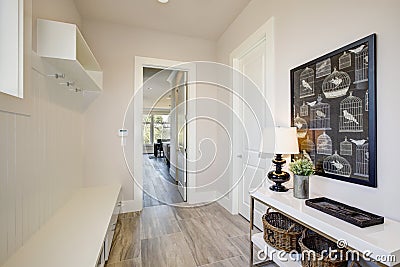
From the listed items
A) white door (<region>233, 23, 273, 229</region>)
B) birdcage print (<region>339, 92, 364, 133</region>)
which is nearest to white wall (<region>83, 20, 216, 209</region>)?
white door (<region>233, 23, 273, 229</region>)

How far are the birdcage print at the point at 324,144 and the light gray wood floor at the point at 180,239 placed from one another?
1.18 metres

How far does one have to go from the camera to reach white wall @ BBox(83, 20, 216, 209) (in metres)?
2.99

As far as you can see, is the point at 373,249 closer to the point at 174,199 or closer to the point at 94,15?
→ the point at 174,199

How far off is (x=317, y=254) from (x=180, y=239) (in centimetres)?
147

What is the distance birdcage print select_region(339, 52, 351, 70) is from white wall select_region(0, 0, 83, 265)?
6.82 feet

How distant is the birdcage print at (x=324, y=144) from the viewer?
61.8 inches

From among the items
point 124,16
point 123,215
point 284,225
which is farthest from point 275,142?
point 124,16

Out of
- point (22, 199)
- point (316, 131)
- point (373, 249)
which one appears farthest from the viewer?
point (316, 131)

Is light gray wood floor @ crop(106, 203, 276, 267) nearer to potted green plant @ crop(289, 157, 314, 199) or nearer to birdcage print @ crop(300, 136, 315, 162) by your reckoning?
potted green plant @ crop(289, 157, 314, 199)

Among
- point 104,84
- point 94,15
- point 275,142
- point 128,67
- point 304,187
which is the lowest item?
point 304,187

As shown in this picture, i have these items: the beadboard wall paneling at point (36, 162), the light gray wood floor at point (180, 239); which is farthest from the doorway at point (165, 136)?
the beadboard wall paneling at point (36, 162)

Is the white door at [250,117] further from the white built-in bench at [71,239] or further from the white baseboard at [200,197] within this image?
the white built-in bench at [71,239]

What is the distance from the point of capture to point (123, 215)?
119 inches

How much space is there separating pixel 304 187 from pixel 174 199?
258 cm
